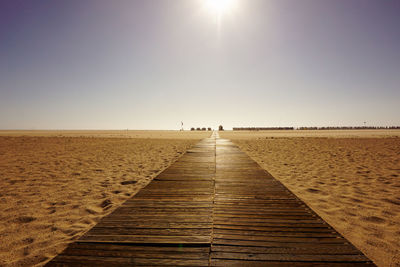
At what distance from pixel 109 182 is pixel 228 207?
463 centimetres

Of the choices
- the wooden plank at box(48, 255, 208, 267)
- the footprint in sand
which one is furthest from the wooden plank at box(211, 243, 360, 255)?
the footprint in sand

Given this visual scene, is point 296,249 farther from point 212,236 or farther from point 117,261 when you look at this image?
point 117,261

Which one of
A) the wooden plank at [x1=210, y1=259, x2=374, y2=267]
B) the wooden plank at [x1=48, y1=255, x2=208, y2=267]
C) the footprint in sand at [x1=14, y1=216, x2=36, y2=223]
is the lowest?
the footprint in sand at [x1=14, y1=216, x2=36, y2=223]

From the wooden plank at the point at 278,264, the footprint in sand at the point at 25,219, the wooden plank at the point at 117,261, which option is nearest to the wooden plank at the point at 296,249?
the wooden plank at the point at 278,264

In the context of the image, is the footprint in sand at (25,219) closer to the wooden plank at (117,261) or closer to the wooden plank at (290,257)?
the wooden plank at (117,261)

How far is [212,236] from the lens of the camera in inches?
94.8

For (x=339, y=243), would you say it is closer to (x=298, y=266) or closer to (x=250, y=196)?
(x=298, y=266)

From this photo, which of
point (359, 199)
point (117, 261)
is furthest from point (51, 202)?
point (359, 199)

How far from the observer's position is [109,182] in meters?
6.38

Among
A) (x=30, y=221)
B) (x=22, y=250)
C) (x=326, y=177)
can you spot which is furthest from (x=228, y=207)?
(x=326, y=177)

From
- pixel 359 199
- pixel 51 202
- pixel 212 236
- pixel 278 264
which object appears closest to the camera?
pixel 278 264

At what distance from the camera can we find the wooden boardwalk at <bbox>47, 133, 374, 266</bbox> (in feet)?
6.56

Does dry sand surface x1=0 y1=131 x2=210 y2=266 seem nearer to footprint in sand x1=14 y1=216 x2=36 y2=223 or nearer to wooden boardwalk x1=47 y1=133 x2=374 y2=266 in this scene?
footprint in sand x1=14 y1=216 x2=36 y2=223

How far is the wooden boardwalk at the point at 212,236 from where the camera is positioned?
2000mm
